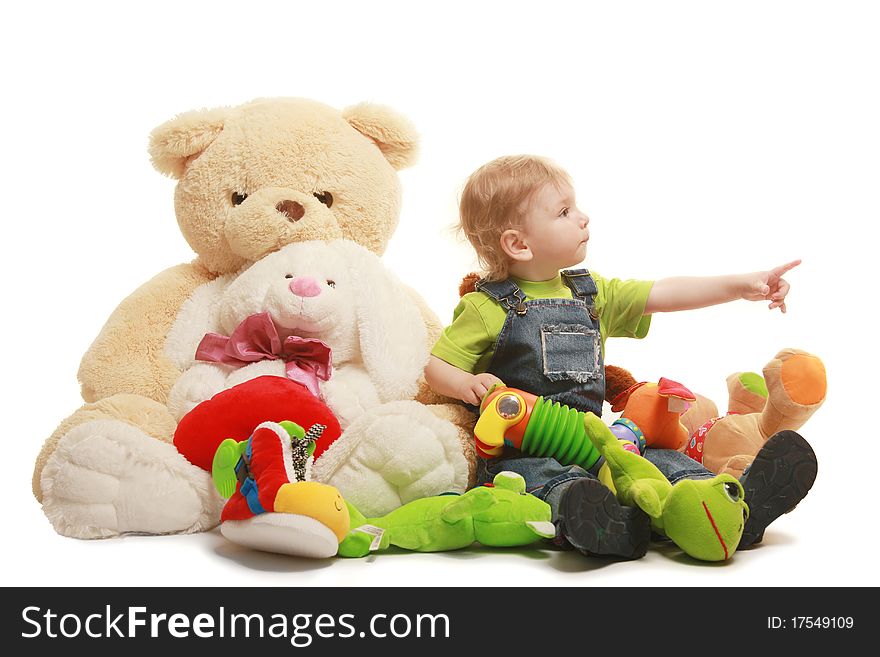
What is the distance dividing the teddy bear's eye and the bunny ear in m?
0.10

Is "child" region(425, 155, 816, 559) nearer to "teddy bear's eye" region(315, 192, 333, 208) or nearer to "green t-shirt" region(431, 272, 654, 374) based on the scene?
"green t-shirt" region(431, 272, 654, 374)

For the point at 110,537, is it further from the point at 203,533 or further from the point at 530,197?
the point at 530,197

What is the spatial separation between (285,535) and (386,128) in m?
A: 0.99

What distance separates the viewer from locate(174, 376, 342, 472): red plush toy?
5.45 feet

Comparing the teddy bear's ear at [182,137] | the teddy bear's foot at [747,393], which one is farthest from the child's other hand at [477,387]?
the teddy bear's ear at [182,137]

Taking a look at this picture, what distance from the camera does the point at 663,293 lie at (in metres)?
1.91

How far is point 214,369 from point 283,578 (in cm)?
61

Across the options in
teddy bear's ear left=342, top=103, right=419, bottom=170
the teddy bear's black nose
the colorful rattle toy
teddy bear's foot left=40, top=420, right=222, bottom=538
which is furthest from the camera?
teddy bear's ear left=342, top=103, right=419, bottom=170

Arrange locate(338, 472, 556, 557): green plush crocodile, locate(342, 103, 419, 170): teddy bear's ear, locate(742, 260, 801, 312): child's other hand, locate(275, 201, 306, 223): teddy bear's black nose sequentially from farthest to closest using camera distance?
locate(342, 103, 419, 170): teddy bear's ear → locate(275, 201, 306, 223): teddy bear's black nose → locate(742, 260, 801, 312): child's other hand → locate(338, 472, 556, 557): green plush crocodile

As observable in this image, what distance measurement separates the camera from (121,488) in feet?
5.16

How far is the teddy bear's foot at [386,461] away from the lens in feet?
5.35

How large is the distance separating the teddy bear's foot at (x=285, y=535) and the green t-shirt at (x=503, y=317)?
0.54m

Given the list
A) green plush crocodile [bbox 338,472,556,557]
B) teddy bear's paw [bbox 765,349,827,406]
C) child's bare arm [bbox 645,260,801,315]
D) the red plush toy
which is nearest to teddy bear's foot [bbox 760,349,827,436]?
teddy bear's paw [bbox 765,349,827,406]

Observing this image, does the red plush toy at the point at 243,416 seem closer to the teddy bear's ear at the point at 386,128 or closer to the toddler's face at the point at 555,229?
the toddler's face at the point at 555,229
